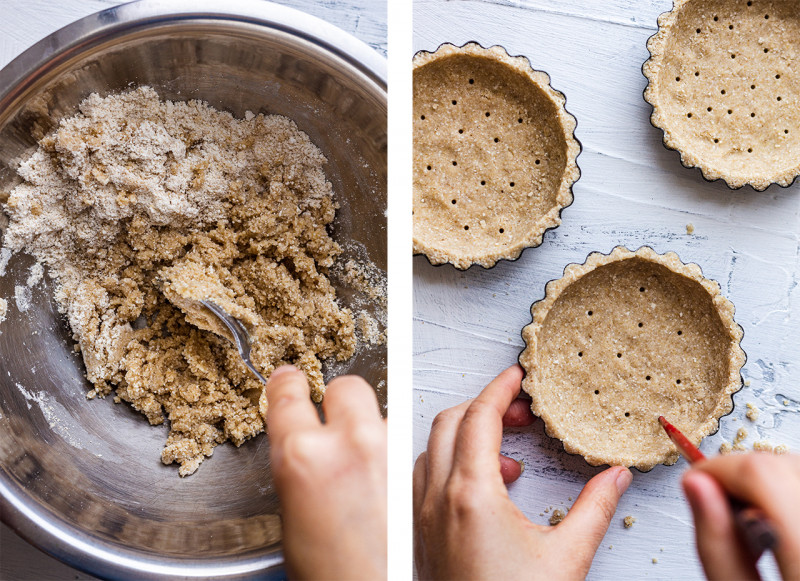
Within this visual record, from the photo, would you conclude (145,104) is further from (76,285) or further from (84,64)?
(76,285)

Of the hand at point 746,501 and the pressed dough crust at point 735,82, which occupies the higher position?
the pressed dough crust at point 735,82

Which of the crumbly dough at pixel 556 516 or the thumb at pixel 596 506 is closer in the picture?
the thumb at pixel 596 506

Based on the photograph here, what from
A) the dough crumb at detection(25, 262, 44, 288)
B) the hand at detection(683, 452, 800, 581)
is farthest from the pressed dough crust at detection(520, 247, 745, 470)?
the dough crumb at detection(25, 262, 44, 288)

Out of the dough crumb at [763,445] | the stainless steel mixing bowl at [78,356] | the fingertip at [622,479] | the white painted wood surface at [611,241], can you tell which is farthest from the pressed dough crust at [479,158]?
the dough crumb at [763,445]

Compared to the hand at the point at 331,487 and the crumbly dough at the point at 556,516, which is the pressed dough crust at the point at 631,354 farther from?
the hand at the point at 331,487

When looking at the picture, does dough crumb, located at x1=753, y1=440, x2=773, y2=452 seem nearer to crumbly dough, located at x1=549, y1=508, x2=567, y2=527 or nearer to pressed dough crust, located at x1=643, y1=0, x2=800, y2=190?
crumbly dough, located at x1=549, y1=508, x2=567, y2=527

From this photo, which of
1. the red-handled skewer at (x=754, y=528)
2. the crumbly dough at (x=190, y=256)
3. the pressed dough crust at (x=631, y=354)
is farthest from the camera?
the pressed dough crust at (x=631, y=354)

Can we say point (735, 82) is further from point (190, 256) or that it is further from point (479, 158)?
point (190, 256)

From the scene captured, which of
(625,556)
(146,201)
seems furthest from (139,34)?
(625,556)

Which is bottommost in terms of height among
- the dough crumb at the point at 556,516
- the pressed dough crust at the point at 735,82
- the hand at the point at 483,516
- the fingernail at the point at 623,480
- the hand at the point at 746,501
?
the dough crumb at the point at 556,516
